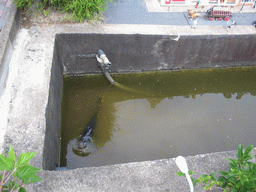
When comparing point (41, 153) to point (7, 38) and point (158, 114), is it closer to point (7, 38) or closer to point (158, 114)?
point (7, 38)

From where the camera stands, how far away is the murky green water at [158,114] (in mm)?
3787

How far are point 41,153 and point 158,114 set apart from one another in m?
2.47

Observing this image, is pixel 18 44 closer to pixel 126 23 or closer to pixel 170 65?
pixel 126 23

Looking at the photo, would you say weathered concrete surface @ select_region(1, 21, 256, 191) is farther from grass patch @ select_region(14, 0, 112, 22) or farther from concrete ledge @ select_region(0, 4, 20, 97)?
grass patch @ select_region(14, 0, 112, 22)

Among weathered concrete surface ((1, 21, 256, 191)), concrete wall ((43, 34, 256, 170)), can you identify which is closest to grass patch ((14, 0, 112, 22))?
concrete wall ((43, 34, 256, 170))

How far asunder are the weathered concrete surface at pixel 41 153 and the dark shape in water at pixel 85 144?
963mm

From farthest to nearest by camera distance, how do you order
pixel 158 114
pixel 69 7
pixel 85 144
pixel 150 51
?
pixel 150 51, pixel 69 7, pixel 158 114, pixel 85 144

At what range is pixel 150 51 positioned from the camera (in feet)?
16.2

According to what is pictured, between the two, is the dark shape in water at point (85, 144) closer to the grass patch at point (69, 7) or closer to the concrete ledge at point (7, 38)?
the concrete ledge at point (7, 38)

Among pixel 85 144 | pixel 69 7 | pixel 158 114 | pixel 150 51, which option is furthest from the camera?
pixel 150 51

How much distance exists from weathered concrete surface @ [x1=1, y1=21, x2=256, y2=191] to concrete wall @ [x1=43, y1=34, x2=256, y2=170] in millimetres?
613

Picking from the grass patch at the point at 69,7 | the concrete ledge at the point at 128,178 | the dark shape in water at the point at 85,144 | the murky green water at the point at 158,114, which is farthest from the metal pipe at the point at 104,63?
the concrete ledge at the point at 128,178

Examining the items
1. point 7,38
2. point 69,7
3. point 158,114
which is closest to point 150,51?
point 158,114

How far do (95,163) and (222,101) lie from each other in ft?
10.0
